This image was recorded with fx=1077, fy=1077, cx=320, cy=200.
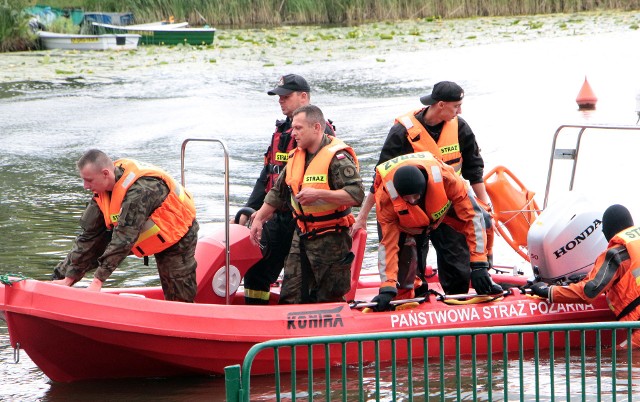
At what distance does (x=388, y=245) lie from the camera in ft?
20.8

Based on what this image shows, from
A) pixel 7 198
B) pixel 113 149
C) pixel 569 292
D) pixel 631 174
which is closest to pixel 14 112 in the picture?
pixel 113 149

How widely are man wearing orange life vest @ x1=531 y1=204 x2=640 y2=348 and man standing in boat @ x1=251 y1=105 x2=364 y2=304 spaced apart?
1356 millimetres

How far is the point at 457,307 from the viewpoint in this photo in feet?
21.4

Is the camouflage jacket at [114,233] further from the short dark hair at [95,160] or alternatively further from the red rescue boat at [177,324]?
the red rescue boat at [177,324]

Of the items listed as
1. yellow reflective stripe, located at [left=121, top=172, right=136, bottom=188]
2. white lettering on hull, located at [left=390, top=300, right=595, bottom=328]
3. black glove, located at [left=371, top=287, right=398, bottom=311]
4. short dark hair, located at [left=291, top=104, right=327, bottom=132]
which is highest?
short dark hair, located at [left=291, top=104, right=327, bottom=132]

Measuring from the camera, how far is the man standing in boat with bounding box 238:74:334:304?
6.77 m

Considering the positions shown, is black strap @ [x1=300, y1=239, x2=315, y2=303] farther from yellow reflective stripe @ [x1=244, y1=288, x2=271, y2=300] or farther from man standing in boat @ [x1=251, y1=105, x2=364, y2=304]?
yellow reflective stripe @ [x1=244, y1=288, x2=271, y2=300]

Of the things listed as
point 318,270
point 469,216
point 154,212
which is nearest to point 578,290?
point 469,216

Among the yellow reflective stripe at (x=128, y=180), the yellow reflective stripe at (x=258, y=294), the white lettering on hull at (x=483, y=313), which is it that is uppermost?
the yellow reflective stripe at (x=128, y=180)

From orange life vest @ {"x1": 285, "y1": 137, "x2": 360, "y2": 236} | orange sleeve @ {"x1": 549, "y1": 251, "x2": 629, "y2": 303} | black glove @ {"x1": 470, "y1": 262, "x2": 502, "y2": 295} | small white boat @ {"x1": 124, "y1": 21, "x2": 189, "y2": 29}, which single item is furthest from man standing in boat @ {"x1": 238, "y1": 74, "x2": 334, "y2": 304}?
small white boat @ {"x1": 124, "y1": 21, "x2": 189, "y2": 29}

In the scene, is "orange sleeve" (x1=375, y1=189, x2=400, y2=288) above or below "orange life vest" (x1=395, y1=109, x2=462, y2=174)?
below

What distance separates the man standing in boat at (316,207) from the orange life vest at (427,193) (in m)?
0.19

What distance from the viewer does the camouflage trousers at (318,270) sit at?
6.42 meters

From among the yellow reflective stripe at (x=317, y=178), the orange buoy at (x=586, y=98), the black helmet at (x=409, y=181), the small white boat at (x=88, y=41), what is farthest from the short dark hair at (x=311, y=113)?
the small white boat at (x=88, y=41)
